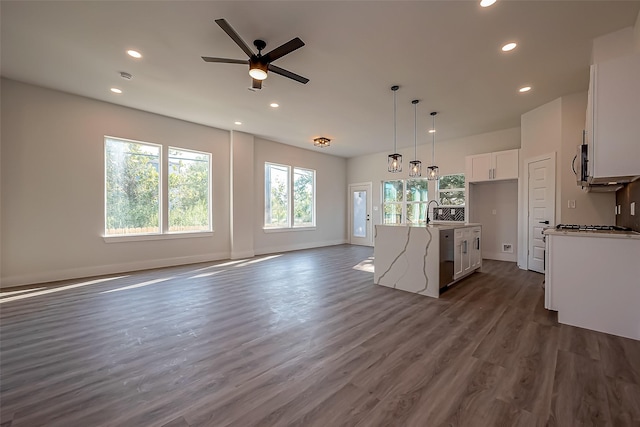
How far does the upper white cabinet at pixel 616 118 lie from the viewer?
2.46m

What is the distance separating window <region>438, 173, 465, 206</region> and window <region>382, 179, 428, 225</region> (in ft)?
1.59

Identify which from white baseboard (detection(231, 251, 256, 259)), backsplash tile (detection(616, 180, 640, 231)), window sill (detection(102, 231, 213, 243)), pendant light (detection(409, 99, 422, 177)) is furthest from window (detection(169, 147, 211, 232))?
backsplash tile (detection(616, 180, 640, 231))

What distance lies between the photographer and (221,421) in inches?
59.3

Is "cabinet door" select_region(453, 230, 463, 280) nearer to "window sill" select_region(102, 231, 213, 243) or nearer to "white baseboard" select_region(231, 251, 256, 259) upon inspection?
"white baseboard" select_region(231, 251, 256, 259)

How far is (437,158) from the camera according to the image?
24.6ft

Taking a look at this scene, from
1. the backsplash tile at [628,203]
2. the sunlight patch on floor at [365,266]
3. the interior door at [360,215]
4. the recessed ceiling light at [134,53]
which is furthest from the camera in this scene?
the interior door at [360,215]

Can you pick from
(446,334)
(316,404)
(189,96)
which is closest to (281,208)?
(189,96)

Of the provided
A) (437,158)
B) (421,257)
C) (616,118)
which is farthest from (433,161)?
(616,118)

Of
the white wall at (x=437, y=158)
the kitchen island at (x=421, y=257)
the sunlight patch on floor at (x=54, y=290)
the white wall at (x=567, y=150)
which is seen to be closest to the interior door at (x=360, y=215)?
the white wall at (x=437, y=158)

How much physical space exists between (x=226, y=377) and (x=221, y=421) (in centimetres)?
42

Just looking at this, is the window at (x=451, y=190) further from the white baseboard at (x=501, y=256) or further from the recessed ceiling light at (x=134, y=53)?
the recessed ceiling light at (x=134, y=53)

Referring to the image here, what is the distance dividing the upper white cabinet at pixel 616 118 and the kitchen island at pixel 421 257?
68.1 inches

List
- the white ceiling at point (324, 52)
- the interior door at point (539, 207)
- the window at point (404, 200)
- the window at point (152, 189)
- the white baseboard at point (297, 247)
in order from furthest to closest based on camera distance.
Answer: the window at point (404, 200) → the white baseboard at point (297, 247) → the window at point (152, 189) → the interior door at point (539, 207) → the white ceiling at point (324, 52)

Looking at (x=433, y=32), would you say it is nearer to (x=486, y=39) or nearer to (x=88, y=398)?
(x=486, y=39)
